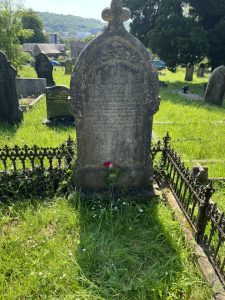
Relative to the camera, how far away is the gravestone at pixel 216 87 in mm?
12688

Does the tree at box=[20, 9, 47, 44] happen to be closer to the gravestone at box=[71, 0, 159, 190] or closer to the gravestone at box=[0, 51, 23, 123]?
the gravestone at box=[0, 51, 23, 123]

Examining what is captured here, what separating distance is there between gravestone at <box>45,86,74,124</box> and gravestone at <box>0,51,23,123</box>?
928 millimetres

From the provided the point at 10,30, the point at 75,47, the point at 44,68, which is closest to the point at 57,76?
the point at 10,30

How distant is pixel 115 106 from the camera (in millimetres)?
4035

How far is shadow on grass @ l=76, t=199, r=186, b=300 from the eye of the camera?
9.61 ft

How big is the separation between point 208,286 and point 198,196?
104 centimetres

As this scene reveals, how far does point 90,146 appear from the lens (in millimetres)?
4254

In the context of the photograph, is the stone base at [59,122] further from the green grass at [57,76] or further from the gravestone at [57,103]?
the green grass at [57,76]

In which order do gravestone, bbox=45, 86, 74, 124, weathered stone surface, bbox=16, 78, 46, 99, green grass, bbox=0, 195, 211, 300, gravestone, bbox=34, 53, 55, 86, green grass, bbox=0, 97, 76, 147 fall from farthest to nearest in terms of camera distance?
gravestone, bbox=34, 53, 55, 86 → weathered stone surface, bbox=16, 78, 46, 99 → gravestone, bbox=45, 86, 74, 124 → green grass, bbox=0, 97, 76, 147 → green grass, bbox=0, 195, 211, 300

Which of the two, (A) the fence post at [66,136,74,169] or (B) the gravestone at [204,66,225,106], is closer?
(A) the fence post at [66,136,74,169]

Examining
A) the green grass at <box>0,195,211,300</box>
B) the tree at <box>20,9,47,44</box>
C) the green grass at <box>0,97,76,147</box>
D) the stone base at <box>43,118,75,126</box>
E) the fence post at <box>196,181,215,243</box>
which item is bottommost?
the green grass at <box>0,195,211,300</box>

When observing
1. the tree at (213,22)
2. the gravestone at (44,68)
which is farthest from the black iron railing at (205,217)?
the tree at (213,22)

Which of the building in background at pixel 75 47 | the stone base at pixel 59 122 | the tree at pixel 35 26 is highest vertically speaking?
the tree at pixel 35 26

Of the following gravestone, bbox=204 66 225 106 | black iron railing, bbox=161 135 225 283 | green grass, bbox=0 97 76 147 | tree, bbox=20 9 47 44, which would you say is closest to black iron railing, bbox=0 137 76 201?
black iron railing, bbox=161 135 225 283
